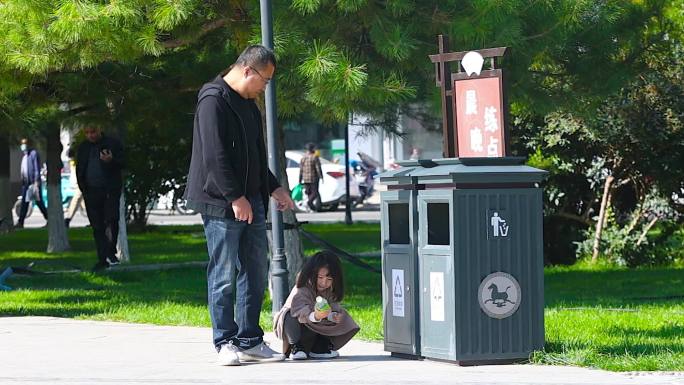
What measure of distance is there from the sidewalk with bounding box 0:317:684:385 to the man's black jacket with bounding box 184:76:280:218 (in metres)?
0.94

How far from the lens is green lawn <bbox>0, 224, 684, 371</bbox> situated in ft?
25.7

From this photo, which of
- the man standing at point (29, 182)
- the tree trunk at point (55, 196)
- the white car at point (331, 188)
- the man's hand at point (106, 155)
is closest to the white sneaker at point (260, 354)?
the man's hand at point (106, 155)

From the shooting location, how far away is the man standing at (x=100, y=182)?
14.9m

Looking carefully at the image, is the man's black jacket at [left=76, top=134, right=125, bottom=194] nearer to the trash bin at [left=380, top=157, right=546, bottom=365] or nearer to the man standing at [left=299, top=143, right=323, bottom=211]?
the trash bin at [left=380, top=157, right=546, bottom=365]

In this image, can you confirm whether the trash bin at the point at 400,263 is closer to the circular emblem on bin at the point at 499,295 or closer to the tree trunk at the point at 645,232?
the circular emblem on bin at the point at 499,295

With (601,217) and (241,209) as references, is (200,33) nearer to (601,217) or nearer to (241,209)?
(241,209)

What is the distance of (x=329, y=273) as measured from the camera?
7.78 meters

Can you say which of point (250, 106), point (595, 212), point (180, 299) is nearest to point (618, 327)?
point (250, 106)

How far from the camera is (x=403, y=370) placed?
7.23m

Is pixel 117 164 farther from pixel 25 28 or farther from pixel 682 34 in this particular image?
pixel 682 34

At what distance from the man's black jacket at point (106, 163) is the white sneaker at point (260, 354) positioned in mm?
7613

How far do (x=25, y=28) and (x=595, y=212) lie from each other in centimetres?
836

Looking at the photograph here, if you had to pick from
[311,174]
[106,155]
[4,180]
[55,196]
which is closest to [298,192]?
[311,174]

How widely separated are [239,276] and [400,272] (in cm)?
93
